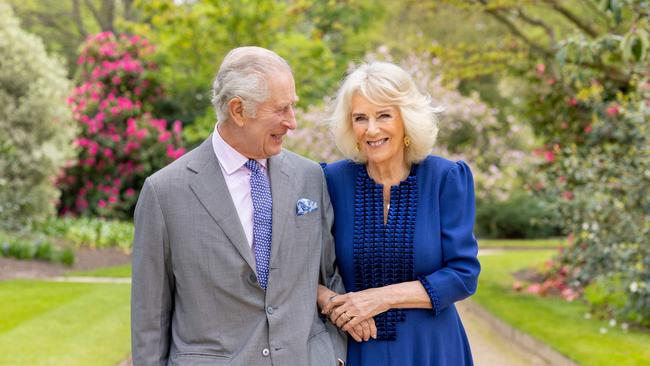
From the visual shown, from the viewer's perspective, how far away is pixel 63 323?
303 inches

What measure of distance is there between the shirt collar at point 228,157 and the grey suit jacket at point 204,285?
0.04 metres

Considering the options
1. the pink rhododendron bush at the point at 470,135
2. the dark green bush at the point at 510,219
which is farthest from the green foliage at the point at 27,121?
the dark green bush at the point at 510,219

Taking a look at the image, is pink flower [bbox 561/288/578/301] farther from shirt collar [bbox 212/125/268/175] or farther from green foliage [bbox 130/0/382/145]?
shirt collar [bbox 212/125/268/175]

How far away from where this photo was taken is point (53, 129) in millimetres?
13945

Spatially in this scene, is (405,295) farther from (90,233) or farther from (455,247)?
(90,233)

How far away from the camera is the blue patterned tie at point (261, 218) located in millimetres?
2855

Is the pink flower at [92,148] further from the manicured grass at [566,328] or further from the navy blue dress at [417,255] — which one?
the navy blue dress at [417,255]

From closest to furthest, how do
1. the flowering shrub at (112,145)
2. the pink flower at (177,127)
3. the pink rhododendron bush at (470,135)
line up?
the pink rhododendron bush at (470,135), the flowering shrub at (112,145), the pink flower at (177,127)

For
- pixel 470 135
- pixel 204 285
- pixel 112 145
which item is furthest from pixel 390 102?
pixel 112 145

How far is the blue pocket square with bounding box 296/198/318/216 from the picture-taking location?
2.98m

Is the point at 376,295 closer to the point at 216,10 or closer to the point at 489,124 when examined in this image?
the point at 216,10

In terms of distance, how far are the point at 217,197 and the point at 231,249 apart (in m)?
0.19

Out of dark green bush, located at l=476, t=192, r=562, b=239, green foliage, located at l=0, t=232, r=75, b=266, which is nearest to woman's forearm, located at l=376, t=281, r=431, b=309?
green foliage, located at l=0, t=232, r=75, b=266

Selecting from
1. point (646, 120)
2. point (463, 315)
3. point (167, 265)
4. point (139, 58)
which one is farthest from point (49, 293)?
point (139, 58)
